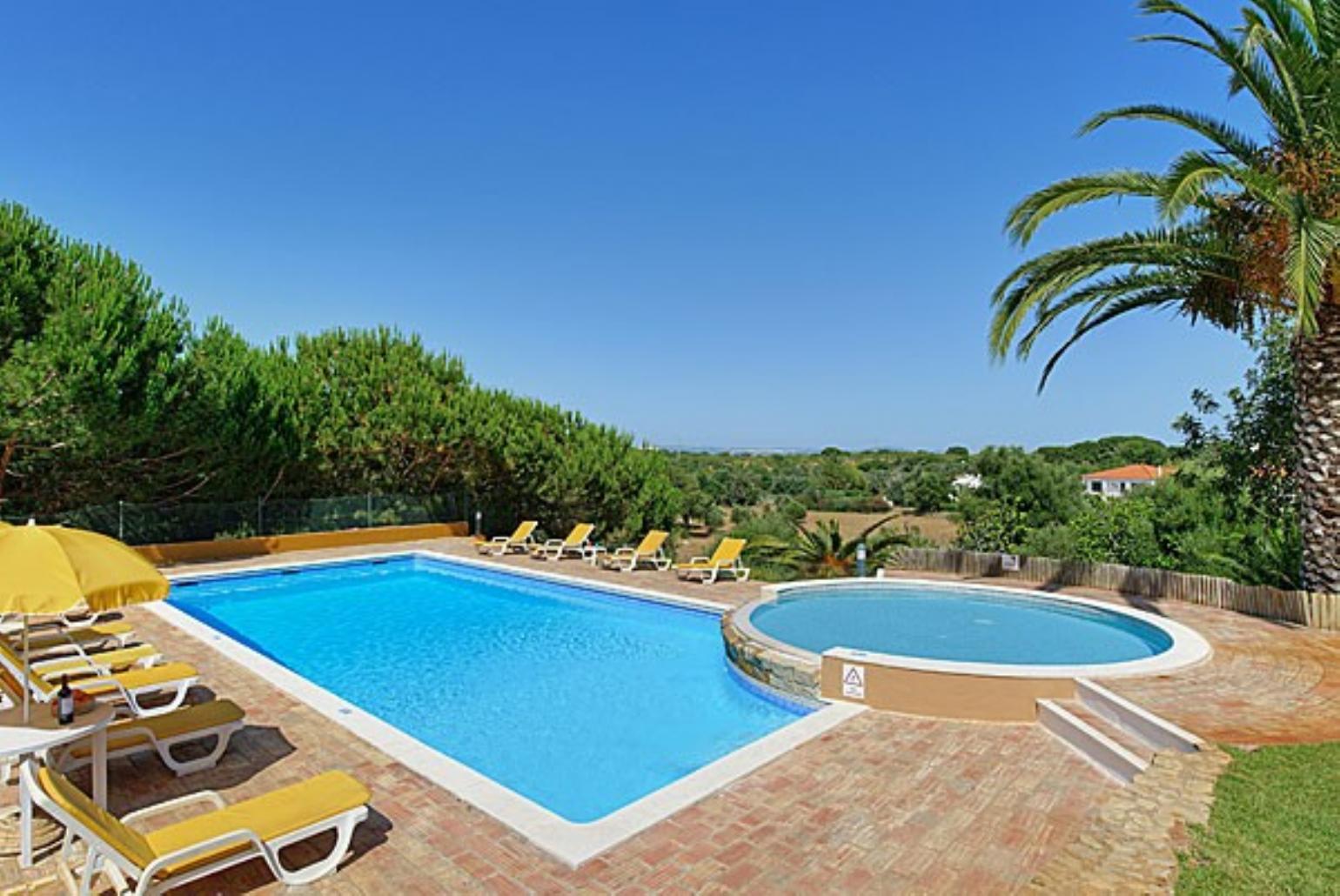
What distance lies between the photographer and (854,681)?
24.5ft

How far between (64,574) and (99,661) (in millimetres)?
4300

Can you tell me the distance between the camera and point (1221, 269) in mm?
9844

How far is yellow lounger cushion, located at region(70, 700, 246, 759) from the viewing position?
5336mm

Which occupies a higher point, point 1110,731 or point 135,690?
point 1110,731

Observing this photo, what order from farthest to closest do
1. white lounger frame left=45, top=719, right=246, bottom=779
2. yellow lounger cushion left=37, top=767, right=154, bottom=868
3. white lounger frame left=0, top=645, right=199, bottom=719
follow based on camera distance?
white lounger frame left=0, top=645, right=199, bottom=719, white lounger frame left=45, top=719, right=246, bottom=779, yellow lounger cushion left=37, top=767, right=154, bottom=868

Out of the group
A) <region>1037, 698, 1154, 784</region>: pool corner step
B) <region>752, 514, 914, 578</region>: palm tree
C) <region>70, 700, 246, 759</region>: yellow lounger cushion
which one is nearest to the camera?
<region>70, 700, 246, 759</region>: yellow lounger cushion

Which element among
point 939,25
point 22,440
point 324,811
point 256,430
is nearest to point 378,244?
point 256,430

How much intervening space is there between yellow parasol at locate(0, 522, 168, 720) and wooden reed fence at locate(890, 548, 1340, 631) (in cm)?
1235

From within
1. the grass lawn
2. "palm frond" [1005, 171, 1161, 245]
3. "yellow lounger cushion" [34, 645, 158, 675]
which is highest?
"palm frond" [1005, 171, 1161, 245]

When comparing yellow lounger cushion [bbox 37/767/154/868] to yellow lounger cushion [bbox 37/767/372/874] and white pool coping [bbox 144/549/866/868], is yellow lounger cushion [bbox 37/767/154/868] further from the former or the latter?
white pool coping [bbox 144/549/866/868]

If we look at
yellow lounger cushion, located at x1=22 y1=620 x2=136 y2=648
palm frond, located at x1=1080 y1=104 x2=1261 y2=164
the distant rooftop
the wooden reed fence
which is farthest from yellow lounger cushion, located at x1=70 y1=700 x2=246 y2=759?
the distant rooftop

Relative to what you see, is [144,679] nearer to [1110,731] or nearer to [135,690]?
[135,690]

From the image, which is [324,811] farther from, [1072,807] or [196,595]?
[196,595]

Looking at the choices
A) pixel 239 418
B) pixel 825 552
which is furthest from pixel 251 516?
pixel 825 552
